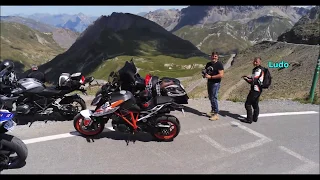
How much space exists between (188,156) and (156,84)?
6.21 ft

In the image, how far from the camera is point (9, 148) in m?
5.59

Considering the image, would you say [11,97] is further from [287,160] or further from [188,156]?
[287,160]

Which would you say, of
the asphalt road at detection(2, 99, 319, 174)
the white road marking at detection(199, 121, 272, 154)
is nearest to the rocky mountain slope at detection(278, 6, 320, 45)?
the asphalt road at detection(2, 99, 319, 174)

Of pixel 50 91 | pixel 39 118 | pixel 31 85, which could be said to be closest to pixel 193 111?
pixel 50 91

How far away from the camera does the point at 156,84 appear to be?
715cm

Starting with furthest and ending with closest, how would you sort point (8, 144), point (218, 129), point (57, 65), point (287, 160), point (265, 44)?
point (57, 65), point (265, 44), point (218, 129), point (287, 160), point (8, 144)

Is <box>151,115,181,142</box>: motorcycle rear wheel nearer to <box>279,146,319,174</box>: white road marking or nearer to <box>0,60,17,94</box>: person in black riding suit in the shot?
<box>279,146,319,174</box>: white road marking

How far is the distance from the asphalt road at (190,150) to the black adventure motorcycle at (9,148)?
14 centimetres

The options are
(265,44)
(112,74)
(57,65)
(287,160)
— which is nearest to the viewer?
(287,160)

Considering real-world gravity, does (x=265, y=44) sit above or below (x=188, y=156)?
below

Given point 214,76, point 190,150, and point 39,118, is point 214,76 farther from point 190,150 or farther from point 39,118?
point 39,118

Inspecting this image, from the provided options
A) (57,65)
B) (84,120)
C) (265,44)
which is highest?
(84,120)

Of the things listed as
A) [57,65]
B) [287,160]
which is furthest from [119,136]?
[57,65]

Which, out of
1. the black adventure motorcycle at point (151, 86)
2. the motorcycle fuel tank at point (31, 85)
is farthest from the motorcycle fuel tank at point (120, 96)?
the motorcycle fuel tank at point (31, 85)
